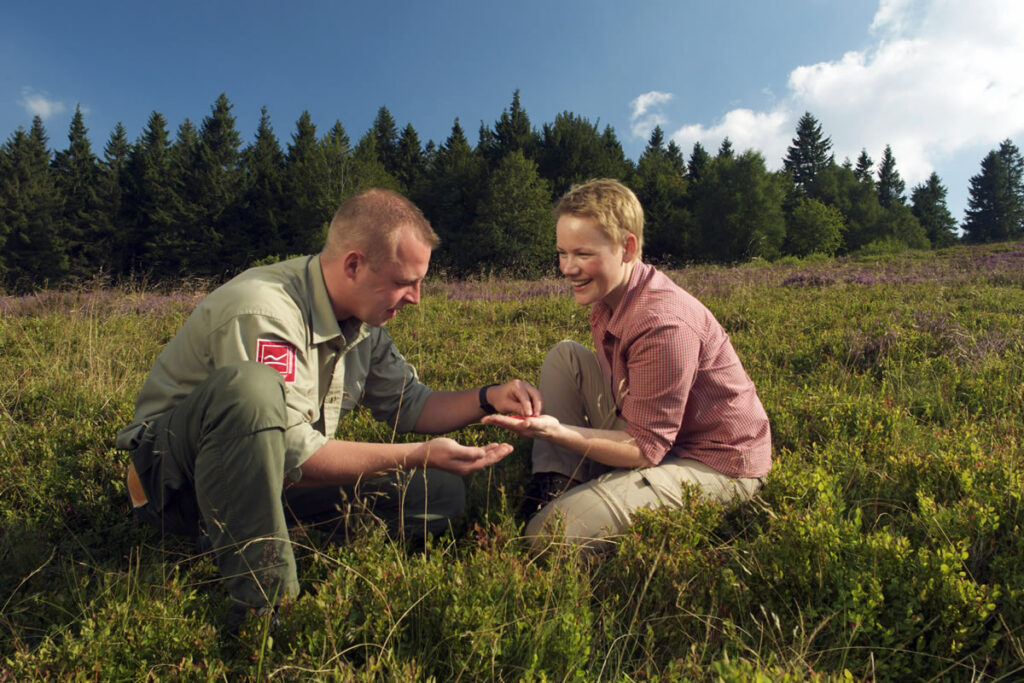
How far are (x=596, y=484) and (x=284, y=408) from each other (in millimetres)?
1515

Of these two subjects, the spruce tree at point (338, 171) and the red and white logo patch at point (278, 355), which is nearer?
the red and white logo patch at point (278, 355)

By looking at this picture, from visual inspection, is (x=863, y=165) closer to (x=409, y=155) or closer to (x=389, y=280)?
(x=409, y=155)

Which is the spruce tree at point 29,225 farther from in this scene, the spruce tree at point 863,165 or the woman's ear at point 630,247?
the spruce tree at point 863,165

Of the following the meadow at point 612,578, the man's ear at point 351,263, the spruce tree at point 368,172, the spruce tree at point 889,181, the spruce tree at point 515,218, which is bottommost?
the meadow at point 612,578

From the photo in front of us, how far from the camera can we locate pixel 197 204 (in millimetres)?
57250

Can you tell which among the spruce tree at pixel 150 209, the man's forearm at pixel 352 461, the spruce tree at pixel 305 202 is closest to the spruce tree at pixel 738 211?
the spruce tree at pixel 305 202

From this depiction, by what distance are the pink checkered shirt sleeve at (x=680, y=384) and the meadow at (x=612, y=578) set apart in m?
0.27

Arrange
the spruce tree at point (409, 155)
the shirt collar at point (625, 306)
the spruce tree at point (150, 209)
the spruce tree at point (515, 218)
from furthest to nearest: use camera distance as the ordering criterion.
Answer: the spruce tree at point (409, 155) < the spruce tree at point (150, 209) < the spruce tree at point (515, 218) < the shirt collar at point (625, 306)

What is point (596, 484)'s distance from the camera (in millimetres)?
2826

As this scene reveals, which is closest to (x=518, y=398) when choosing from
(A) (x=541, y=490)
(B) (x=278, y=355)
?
(A) (x=541, y=490)

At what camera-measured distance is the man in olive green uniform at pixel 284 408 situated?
2.11m

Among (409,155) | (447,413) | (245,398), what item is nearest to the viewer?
(245,398)

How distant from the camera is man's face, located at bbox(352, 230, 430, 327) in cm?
282

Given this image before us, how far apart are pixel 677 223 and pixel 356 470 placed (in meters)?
59.1
